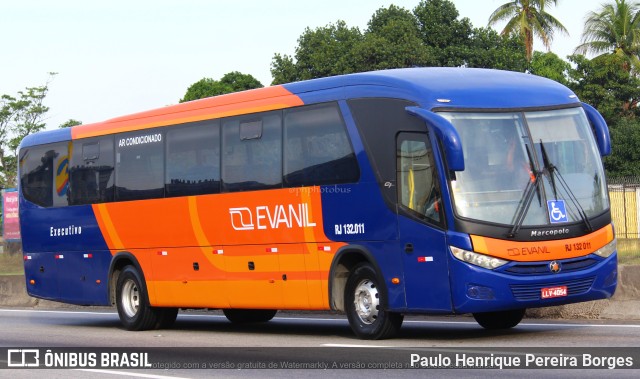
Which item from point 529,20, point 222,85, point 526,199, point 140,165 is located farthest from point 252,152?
point 222,85

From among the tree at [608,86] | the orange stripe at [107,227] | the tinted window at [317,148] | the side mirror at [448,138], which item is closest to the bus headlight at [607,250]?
the side mirror at [448,138]

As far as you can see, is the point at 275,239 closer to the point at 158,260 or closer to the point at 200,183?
the point at 200,183

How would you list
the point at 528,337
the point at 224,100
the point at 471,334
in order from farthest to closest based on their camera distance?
the point at 224,100
the point at 471,334
the point at 528,337

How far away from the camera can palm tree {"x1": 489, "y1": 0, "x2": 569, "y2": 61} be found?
8000 cm

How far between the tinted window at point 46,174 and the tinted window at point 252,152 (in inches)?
205

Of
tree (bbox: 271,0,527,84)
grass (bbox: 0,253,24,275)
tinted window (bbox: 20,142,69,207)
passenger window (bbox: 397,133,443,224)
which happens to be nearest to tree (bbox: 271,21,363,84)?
tree (bbox: 271,0,527,84)

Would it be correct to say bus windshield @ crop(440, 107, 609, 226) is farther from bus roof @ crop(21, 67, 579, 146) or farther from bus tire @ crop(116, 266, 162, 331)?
bus tire @ crop(116, 266, 162, 331)

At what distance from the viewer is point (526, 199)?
1387 cm

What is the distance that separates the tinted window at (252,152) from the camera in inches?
659

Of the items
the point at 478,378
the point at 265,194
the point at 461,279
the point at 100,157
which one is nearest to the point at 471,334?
the point at 461,279

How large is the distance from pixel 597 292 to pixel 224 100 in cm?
671

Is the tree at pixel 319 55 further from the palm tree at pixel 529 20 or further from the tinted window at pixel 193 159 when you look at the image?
the tinted window at pixel 193 159

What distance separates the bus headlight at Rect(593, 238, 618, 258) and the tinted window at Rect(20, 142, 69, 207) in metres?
11.0

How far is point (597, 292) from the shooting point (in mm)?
14312
